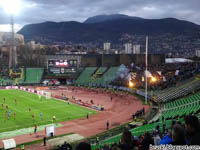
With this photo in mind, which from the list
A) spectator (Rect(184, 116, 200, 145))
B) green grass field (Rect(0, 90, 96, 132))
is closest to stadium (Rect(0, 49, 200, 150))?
green grass field (Rect(0, 90, 96, 132))

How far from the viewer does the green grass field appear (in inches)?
1274

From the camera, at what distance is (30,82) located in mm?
84938

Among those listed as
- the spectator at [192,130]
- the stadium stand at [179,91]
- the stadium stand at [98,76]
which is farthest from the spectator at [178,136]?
the stadium stand at [98,76]

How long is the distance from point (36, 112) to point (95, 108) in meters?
11.1

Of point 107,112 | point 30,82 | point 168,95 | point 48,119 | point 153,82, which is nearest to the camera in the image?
point 48,119

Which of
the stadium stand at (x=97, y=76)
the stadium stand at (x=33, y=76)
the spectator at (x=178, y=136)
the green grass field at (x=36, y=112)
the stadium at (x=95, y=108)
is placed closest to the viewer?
the spectator at (x=178, y=136)

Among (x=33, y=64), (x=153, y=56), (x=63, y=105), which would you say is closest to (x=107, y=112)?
(x=63, y=105)

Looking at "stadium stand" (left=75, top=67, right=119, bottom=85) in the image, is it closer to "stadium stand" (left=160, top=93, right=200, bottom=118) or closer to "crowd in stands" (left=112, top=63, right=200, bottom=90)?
"crowd in stands" (left=112, top=63, right=200, bottom=90)

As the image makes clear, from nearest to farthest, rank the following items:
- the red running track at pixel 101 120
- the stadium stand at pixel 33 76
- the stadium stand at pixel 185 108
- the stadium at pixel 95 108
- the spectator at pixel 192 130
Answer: the spectator at pixel 192 130 < the stadium at pixel 95 108 < the stadium stand at pixel 185 108 < the red running track at pixel 101 120 < the stadium stand at pixel 33 76

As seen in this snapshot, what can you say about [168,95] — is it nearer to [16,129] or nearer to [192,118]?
[16,129]

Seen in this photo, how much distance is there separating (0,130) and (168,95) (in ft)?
101

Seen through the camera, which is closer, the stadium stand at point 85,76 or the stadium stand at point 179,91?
the stadium stand at point 179,91

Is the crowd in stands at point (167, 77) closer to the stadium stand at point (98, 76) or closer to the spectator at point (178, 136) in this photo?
the stadium stand at point (98, 76)

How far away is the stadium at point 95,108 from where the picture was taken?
81.3ft
